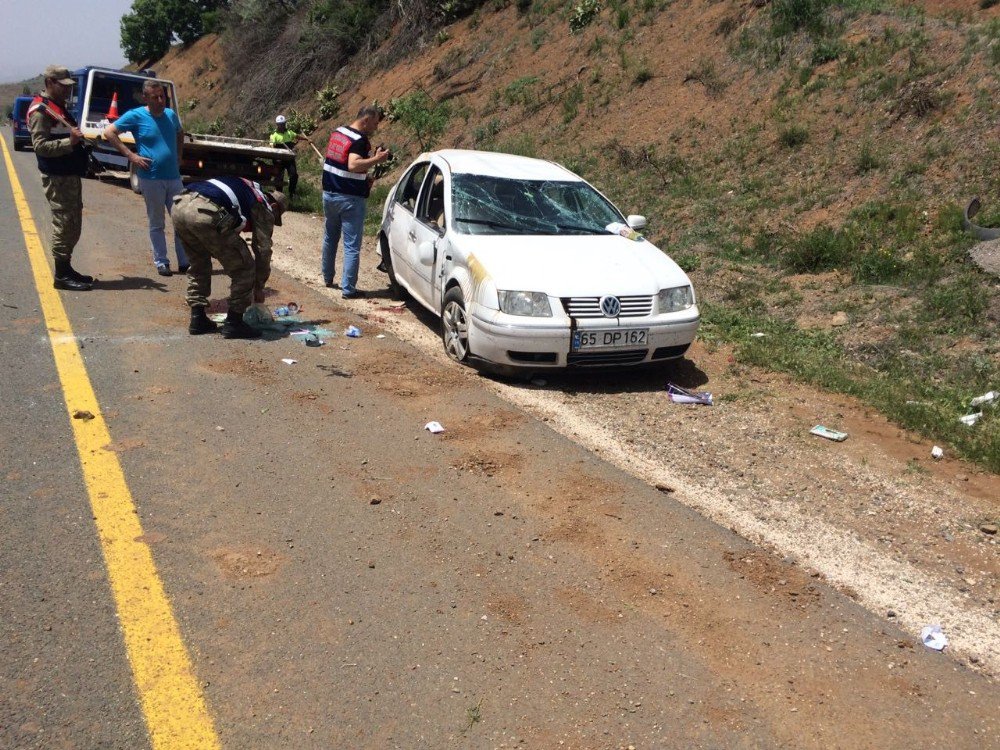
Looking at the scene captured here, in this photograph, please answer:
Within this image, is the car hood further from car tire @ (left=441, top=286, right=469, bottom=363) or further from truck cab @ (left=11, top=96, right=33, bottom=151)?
truck cab @ (left=11, top=96, right=33, bottom=151)

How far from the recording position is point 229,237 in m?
7.11

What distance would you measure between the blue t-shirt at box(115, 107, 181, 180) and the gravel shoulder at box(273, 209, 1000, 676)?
345 cm

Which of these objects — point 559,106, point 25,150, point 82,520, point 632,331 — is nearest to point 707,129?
point 559,106

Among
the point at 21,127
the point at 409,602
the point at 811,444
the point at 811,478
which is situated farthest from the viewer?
the point at 21,127

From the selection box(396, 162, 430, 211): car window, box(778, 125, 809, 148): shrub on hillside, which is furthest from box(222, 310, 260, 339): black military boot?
box(778, 125, 809, 148): shrub on hillside

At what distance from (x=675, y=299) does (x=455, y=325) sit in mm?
1755

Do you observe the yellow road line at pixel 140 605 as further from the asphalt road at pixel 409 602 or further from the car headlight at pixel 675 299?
the car headlight at pixel 675 299

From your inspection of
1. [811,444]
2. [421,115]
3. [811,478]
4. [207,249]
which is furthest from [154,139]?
[421,115]

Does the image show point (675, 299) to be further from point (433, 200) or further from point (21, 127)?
point (21, 127)

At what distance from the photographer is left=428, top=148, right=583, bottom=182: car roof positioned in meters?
8.30

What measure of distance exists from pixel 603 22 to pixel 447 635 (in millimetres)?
18383

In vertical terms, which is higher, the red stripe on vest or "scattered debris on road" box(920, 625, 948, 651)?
the red stripe on vest

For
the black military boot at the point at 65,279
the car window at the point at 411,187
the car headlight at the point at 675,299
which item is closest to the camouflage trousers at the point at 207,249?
the black military boot at the point at 65,279

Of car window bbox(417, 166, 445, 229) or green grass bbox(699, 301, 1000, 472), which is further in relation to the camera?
car window bbox(417, 166, 445, 229)
